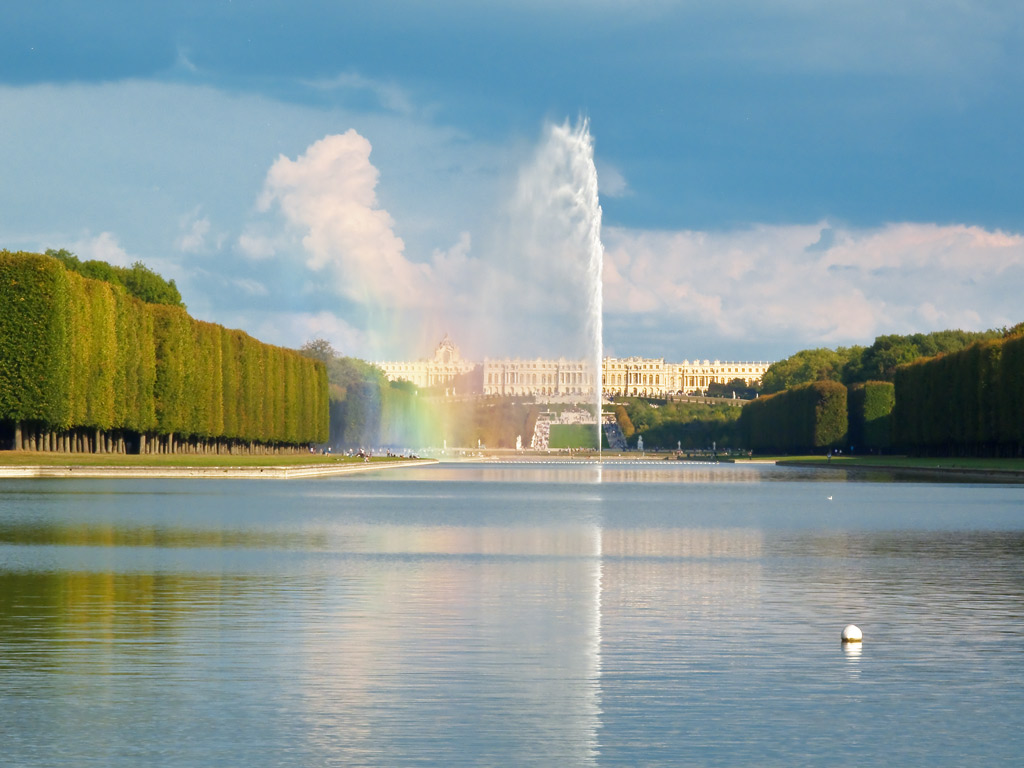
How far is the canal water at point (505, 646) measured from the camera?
26.3 ft

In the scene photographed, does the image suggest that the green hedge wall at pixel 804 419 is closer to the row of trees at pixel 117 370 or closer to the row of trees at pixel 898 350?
the row of trees at pixel 898 350

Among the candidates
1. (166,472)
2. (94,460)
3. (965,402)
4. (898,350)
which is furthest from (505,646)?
(898,350)

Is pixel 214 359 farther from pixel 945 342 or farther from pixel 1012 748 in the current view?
pixel 945 342

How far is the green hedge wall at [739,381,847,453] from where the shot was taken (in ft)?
336

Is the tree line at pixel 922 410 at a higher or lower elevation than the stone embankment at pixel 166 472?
higher

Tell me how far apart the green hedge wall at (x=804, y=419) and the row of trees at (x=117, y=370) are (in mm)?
39259

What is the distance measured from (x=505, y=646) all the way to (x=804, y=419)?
317ft

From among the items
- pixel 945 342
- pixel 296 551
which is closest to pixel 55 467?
pixel 296 551

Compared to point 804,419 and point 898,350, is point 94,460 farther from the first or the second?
point 898,350

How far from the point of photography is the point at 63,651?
10922 millimetres

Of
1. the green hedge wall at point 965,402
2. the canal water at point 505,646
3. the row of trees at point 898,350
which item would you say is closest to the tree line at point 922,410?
the green hedge wall at point 965,402

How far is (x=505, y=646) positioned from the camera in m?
11.3

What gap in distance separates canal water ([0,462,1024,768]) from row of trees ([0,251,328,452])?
2906cm

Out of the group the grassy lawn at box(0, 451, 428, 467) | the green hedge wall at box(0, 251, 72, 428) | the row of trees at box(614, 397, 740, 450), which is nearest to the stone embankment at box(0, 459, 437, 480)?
the grassy lawn at box(0, 451, 428, 467)
